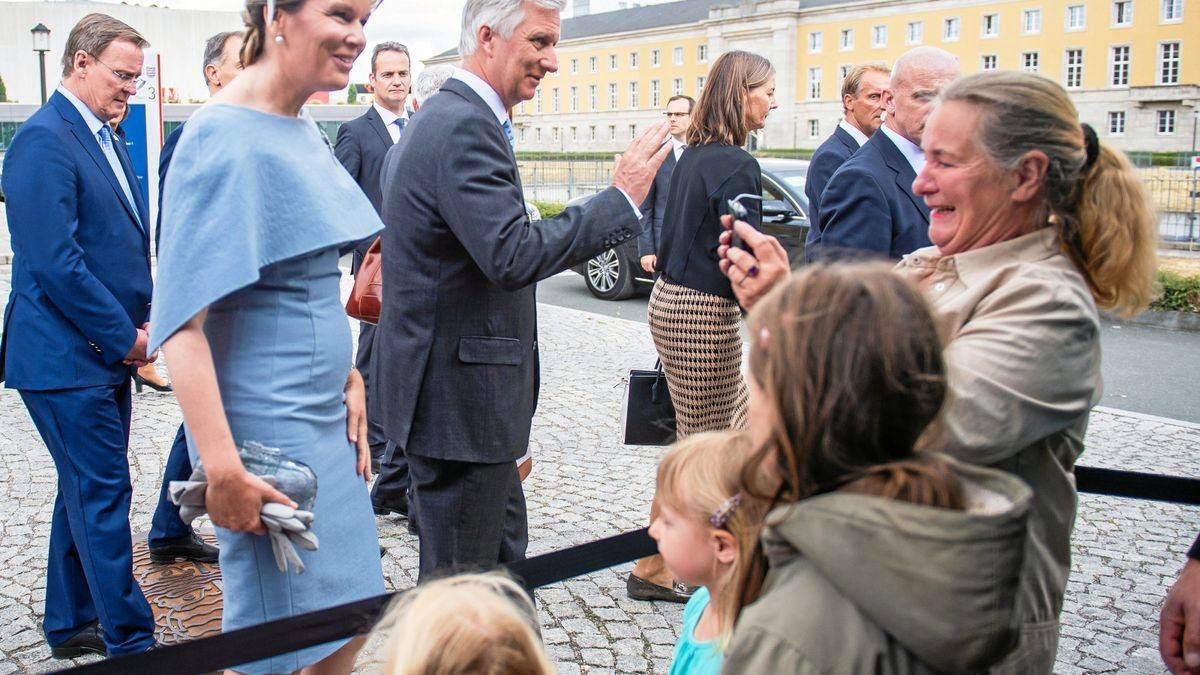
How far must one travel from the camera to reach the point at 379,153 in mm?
6316

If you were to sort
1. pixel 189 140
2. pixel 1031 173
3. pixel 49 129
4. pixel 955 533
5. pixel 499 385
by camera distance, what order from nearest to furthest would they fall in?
pixel 955 533
pixel 1031 173
pixel 189 140
pixel 499 385
pixel 49 129

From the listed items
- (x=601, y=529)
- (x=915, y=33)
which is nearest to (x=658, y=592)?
(x=601, y=529)

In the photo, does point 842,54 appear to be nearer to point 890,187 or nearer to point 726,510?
point 890,187

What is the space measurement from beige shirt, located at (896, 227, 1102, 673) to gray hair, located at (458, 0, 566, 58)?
1.49m

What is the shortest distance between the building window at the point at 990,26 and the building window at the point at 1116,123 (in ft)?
41.5

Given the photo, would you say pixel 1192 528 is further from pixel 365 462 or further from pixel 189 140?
pixel 189 140

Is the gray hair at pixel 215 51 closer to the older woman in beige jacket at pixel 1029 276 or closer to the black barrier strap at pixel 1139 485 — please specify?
the older woman in beige jacket at pixel 1029 276

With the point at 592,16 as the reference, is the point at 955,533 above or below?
below

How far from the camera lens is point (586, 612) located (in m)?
4.57

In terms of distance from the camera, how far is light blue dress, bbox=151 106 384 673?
88.3 inches

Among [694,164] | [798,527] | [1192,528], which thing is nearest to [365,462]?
[798,527]

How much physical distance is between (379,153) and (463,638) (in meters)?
4.94

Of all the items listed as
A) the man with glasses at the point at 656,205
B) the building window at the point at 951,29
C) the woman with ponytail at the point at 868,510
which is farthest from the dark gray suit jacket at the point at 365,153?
the building window at the point at 951,29

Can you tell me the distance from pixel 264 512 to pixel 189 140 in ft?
2.47
